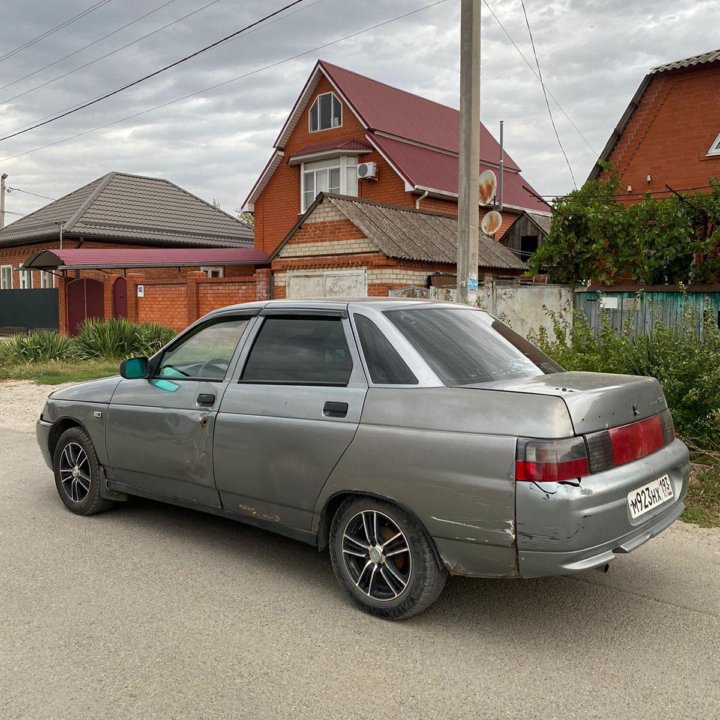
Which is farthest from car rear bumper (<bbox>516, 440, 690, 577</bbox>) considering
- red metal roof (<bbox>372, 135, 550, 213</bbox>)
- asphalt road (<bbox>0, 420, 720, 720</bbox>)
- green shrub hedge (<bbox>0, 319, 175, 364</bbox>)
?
red metal roof (<bbox>372, 135, 550, 213</bbox>)

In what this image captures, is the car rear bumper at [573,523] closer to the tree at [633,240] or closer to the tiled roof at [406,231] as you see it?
the tree at [633,240]

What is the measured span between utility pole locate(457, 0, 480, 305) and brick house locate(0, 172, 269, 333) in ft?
25.9

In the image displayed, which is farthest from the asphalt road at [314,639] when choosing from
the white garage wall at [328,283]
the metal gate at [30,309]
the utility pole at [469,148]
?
the metal gate at [30,309]

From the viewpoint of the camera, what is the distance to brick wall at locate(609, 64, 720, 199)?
1702 centimetres

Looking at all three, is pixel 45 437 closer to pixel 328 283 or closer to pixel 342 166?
pixel 328 283

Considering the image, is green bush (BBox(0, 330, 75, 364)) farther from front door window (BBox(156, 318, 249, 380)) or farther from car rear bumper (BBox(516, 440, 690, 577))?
car rear bumper (BBox(516, 440, 690, 577))

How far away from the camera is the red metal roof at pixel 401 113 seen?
24.9 meters

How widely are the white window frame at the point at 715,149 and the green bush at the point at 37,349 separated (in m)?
15.6

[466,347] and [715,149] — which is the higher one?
[715,149]

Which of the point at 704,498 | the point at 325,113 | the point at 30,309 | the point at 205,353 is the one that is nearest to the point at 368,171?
the point at 325,113

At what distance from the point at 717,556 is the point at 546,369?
174 centimetres

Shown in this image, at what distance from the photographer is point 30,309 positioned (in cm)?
2714

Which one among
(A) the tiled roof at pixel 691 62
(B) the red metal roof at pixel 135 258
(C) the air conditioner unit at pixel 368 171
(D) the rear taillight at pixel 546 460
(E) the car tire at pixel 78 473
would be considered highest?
(A) the tiled roof at pixel 691 62

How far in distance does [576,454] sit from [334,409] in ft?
4.17
